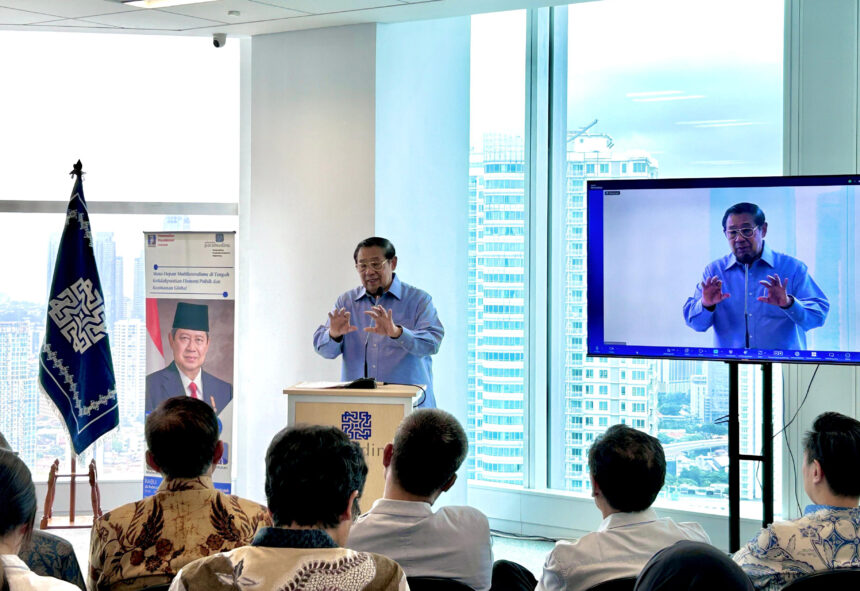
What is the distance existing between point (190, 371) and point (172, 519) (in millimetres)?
3464

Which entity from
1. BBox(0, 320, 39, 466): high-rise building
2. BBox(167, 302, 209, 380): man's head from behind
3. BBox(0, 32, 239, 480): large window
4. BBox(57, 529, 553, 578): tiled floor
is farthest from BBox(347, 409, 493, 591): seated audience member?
BBox(0, 320, 39, 466): high-rise building

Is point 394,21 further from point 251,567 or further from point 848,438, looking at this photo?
point 251,567

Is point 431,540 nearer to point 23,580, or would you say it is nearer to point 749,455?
point 23,580

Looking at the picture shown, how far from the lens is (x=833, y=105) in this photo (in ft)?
14.9

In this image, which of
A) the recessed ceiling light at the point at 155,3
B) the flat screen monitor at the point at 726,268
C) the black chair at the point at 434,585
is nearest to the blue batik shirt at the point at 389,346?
the flat screen monitor at the point at 726,268

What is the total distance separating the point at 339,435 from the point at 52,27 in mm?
4747

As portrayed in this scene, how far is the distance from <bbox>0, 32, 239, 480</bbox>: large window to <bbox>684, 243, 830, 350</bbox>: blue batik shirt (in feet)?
11.6

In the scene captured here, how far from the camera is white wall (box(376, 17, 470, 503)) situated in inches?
201

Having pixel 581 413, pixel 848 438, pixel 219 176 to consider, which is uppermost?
pixel 219 176

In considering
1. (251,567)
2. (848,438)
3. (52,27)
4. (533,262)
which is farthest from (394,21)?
(251,567)

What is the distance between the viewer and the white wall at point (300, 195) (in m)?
5.05

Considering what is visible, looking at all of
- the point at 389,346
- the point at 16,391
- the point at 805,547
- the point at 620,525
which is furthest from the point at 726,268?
the point at 16,391

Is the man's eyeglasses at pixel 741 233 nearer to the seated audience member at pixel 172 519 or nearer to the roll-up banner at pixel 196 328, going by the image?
the seated audience member at pixel 172 519

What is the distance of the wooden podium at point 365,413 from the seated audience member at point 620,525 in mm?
1244
